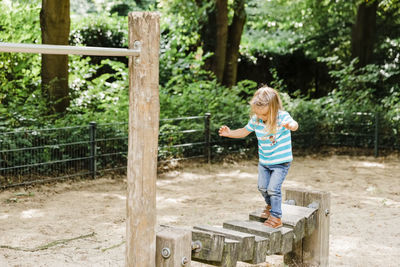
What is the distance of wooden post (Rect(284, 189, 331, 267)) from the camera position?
4801 mm

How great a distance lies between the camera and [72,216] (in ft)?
21.9

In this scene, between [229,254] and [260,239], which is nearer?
[229,254]

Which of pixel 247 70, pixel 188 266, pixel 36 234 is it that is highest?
pixel 247 70

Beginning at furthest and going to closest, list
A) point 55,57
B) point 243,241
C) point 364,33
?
point 364,33 < point 55,57 < point 243,241

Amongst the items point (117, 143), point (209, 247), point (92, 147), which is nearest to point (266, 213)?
point (209, 247)

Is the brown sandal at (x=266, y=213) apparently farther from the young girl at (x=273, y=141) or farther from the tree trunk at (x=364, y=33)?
the tree trunk at (x=364, y=33)

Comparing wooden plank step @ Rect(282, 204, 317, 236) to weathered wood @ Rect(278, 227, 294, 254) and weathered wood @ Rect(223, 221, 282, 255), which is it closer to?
weathered wood @ Rect(278, 227, 294, 254)

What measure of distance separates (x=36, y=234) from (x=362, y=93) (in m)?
9.22

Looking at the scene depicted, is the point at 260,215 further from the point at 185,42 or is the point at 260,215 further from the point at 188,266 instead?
the point at 185,42

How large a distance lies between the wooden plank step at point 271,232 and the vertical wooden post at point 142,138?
3.83 feet

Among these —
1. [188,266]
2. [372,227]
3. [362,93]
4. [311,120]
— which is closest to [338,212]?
[372,227]

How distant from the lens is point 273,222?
434 cm

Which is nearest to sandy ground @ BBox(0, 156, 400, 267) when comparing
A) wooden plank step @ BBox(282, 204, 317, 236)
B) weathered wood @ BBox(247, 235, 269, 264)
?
wooden plank step @ BBox(282, 204, 317, 236)

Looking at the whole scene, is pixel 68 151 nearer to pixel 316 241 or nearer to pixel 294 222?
pixel 316 241
